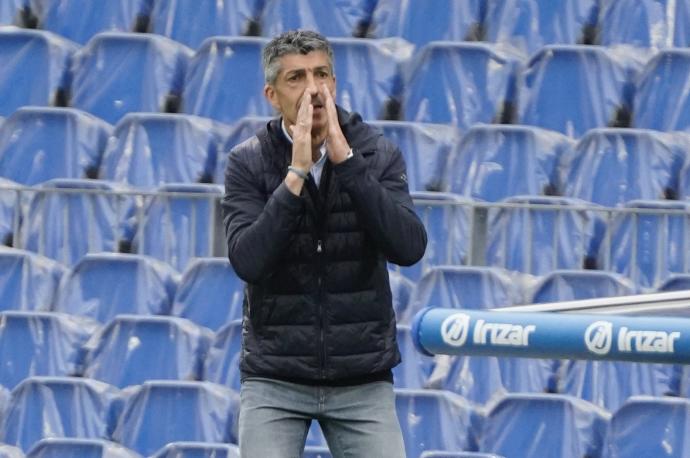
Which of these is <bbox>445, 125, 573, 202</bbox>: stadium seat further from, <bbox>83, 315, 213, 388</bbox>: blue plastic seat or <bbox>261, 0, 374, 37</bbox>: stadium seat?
<bbox>83, 315, 213, 388</bbox>: blue plastic seat

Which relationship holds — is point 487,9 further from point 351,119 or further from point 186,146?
point 351,119

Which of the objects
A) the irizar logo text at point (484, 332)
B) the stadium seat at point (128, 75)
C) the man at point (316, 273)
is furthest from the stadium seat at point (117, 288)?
the irizar logo text at point (484, 332)

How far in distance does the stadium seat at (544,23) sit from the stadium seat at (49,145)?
196cm

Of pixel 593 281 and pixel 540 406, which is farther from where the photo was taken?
pixel 593 281

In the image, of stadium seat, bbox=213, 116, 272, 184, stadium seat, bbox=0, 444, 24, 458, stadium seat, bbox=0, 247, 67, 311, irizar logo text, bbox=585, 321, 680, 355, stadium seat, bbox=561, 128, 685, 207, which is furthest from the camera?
stadium seat, bbox=213, 116, 272, 184

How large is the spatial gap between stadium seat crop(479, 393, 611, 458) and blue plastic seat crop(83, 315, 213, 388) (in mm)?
1204

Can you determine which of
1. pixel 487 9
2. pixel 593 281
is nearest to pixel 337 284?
pixel 593 281

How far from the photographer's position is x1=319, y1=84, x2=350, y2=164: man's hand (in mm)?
3602

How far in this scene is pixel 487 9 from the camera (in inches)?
320

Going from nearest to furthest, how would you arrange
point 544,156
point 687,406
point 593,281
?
point 687,406 < point 593,281 < point 544,156

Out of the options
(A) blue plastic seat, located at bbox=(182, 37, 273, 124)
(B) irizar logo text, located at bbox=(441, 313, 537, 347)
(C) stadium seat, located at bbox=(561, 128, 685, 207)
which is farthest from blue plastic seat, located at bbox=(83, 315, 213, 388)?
(B) irizar logo text, located at bbox=(441, 313, 537, 347)

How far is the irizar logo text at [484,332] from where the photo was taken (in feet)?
8.28

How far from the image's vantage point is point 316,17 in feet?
26.9

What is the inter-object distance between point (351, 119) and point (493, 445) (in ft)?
8.63
